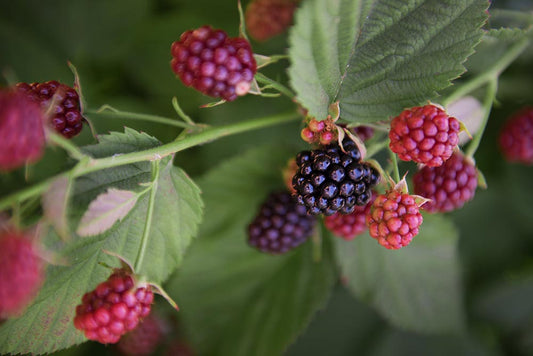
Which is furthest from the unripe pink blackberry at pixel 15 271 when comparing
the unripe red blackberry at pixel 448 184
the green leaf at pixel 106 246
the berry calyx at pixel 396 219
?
the unripe red blackberry at pixel 448 184

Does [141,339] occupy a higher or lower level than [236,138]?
lower

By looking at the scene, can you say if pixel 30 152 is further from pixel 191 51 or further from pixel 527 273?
pixel 527 273

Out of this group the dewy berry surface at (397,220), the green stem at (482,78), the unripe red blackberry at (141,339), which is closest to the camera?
the dewy berry surface at (397,220)

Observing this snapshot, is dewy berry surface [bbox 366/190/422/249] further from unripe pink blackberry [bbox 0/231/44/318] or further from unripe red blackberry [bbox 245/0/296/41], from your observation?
unripe red blackberry [bbox 245/0/296/41]

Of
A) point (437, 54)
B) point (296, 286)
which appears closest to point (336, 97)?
point (437, 54)

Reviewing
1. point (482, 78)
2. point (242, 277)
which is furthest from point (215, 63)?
point (242, 277)

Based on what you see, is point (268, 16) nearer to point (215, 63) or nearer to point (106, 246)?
point (215, 63)

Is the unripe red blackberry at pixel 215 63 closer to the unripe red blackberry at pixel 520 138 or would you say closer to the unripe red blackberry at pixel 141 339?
the unripe red blackberry at pixel 520 138
